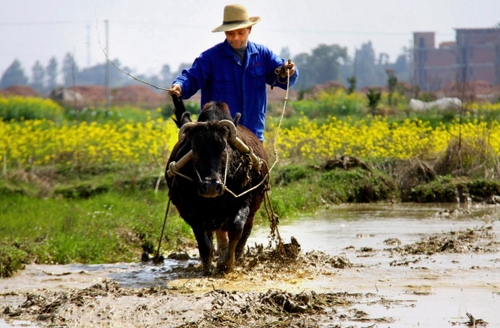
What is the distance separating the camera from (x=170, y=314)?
18.1 ft

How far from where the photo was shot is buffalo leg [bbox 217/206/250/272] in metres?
7.05

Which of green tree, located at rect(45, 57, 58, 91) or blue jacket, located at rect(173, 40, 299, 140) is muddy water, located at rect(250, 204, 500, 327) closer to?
blue jacket, located at rect(173, 40, 299, 140)

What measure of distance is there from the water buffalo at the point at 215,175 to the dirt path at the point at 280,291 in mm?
413

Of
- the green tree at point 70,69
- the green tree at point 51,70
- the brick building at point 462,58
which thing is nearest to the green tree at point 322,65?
the brick building at point 462,58

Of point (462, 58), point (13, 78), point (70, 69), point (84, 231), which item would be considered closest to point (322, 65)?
point (462, 58)

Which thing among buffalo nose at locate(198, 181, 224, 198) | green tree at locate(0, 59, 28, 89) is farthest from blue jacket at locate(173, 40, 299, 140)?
green tree at locate(0, 59, 28, 89)

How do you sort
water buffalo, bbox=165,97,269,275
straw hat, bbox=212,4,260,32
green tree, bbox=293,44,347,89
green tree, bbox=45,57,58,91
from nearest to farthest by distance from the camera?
water buffalo, bbox=165,97,269,275 → straw hat, bbox=212,4,260,32 → green tree, bbox=293,44,347,89 → green tree, bbox=45,57,58,91

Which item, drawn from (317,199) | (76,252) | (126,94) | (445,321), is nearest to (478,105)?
(317,199)

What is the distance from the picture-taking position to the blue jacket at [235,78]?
7824 mm

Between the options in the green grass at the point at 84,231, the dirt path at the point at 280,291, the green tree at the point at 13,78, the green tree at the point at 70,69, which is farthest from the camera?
the green tree at the point at 13,78

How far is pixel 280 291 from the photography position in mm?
5879

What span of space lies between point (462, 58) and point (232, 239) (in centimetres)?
→ 5168

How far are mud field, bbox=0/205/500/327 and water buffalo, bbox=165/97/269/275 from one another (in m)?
0.42

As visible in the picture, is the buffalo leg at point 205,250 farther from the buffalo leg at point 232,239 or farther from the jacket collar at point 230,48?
the jacket collar at point 230,48
